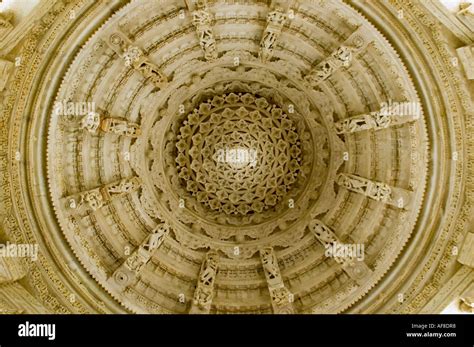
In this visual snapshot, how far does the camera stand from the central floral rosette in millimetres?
11922

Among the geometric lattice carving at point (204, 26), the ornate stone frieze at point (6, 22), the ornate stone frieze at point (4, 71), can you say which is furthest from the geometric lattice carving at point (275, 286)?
the ornate stone frieze at point (6, 22)

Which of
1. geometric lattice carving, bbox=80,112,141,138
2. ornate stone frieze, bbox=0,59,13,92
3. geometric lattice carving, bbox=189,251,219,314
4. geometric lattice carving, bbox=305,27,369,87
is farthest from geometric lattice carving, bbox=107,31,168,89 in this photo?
geometric lattice carving, bbox=189,251,219,314

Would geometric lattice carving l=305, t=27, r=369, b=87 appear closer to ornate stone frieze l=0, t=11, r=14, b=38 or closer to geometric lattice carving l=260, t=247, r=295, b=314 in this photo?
geometric lattice carving l=260, t=247, r=295, b=314

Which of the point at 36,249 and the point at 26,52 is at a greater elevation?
the point at 26,52

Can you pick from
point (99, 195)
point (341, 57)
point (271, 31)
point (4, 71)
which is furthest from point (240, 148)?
point (4, 71)

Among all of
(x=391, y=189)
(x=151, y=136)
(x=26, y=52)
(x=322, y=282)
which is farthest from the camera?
(x=151, y=136)

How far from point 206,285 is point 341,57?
226 inches

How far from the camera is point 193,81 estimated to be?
11273 mm

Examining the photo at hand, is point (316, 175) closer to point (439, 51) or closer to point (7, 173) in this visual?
point (439, 51)

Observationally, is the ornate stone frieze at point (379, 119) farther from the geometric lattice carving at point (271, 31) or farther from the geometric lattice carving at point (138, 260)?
the geometric lattice carving at point (138, 260)

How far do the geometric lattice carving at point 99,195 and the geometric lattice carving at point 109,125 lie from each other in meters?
1.11

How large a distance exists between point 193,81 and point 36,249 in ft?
16.6

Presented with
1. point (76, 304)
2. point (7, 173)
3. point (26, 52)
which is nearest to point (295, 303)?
point (76, 304)

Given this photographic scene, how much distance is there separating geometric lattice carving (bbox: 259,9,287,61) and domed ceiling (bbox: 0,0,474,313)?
0.05 metres
